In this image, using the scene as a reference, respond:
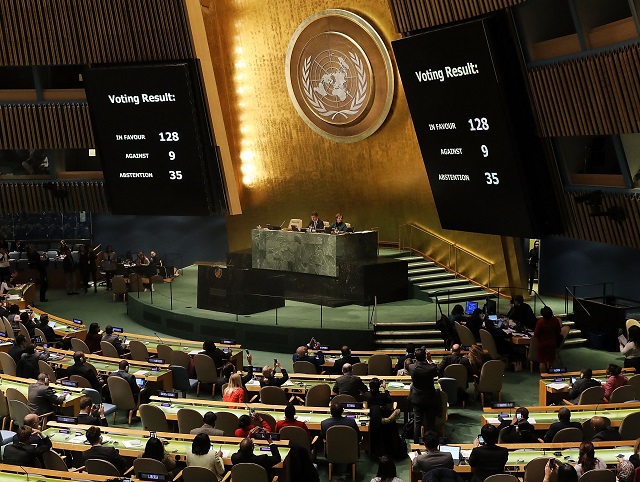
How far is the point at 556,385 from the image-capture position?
1387cm

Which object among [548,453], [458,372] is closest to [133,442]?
[548,453]

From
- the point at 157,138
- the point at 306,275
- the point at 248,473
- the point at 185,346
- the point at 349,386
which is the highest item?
the point at 157,138

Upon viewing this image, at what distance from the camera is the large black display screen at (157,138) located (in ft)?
67.1

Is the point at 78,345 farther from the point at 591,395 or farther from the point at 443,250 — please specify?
the point at 443,250

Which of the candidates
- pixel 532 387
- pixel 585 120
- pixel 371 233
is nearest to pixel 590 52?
pixel 585 120

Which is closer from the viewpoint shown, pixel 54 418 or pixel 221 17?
pixel 54 418

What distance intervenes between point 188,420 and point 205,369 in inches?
143

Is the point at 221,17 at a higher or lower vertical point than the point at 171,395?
higher

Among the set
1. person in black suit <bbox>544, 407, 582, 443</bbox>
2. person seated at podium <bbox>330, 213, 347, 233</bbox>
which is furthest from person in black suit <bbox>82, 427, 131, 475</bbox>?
person seated at podium <bbox>330, 213, 347, 233</bbox>

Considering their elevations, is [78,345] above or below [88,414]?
above

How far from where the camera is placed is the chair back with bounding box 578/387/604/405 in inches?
511

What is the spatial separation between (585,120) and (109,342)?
9125 millimetres

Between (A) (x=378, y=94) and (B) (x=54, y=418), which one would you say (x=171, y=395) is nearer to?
(B) (x=54, y=418)

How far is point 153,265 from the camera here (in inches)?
1019
